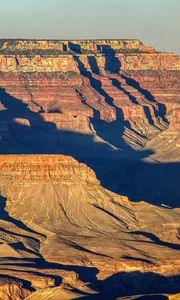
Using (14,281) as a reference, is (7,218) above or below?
above

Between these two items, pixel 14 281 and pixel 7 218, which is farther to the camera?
pixel 7 218

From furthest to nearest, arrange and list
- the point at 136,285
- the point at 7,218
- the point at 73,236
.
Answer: the point at 7,218
the point at 73,236
the point at 136,285

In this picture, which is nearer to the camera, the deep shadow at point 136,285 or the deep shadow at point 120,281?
the deep shadow at point 136,285

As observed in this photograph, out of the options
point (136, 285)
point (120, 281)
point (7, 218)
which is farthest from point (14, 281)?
point (7, 218)

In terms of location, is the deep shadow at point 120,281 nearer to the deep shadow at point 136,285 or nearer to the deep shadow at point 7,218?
the deep shadow at point 136,285

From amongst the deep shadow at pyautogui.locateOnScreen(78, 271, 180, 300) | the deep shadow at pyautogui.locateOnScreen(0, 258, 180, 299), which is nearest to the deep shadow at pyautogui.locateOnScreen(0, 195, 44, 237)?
the deep shadow at pyautogui.locateOnScreen(0, 258, 180, 299)

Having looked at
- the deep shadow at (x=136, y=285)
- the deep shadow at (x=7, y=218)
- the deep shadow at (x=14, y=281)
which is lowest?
the deep shadow at (x=136, y=285)

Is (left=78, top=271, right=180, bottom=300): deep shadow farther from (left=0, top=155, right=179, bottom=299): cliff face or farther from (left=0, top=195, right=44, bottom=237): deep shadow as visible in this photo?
(left=0, top=195, right=44, bottom=237): deep shadow

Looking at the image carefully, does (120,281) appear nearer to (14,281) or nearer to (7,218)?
(14,281)

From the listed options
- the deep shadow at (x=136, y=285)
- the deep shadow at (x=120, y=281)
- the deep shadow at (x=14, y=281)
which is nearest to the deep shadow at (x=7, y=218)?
the deep shadow at (x=120, y=281)

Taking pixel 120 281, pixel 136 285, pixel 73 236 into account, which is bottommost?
pixel 136 285

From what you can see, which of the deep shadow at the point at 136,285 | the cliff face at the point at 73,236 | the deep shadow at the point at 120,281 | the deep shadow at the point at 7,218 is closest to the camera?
the deep shadow at the point at 136,285
